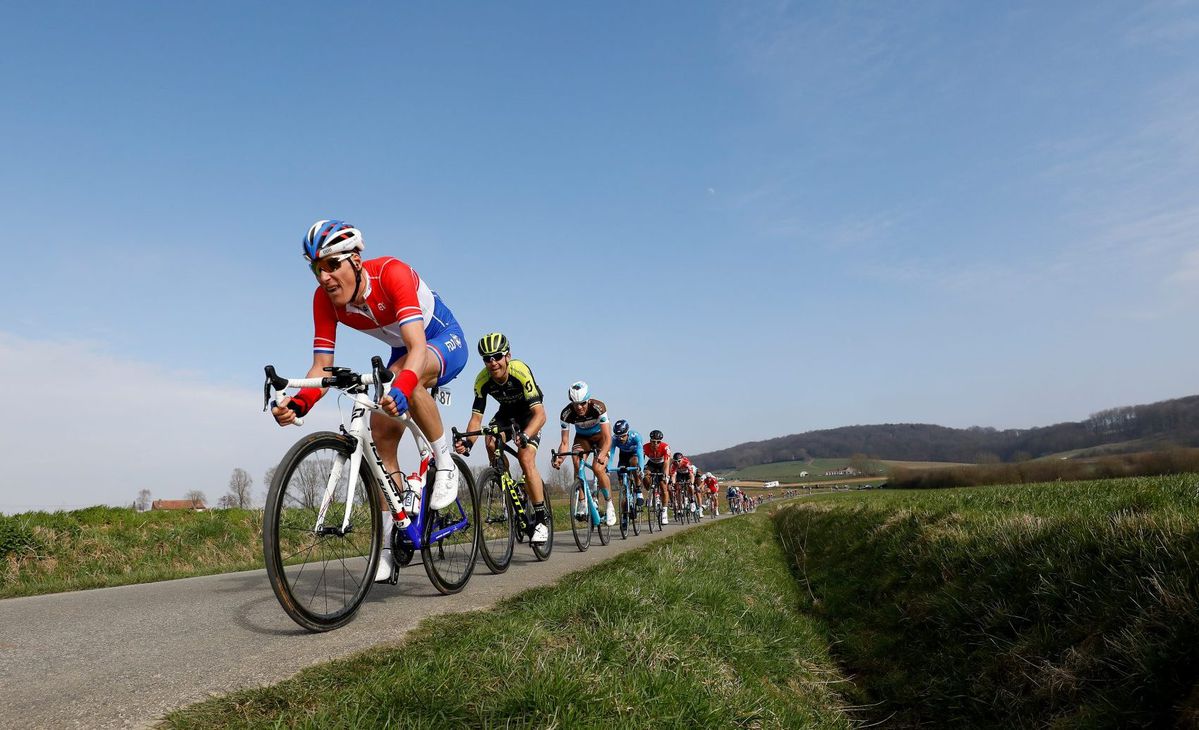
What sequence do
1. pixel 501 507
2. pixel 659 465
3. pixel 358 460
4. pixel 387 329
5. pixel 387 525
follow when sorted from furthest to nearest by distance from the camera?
1. pixel 659 465
2. pixel 501 507
3. pixel 387 329
4. pixel 387 525
5. pixel 358 460

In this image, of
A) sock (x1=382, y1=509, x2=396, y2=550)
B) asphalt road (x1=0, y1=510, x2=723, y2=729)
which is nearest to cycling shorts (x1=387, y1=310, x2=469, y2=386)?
sock (x1=382, y1=509, x2=396, y2=550)

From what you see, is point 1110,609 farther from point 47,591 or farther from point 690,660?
point 47,591

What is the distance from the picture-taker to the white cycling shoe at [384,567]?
4.79 metres

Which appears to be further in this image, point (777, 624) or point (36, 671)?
point (777, 624)

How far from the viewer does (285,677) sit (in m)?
3.02

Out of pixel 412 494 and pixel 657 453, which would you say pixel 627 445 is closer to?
pixel 657 453

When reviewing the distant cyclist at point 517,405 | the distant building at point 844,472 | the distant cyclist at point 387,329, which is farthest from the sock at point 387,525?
the distant building at point 844,472

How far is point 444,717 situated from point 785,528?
55.9ft

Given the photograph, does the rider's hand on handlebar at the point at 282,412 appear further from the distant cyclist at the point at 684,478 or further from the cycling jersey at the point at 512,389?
the distant cyclist at the point at 684,478

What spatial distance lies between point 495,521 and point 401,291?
335 centimetres

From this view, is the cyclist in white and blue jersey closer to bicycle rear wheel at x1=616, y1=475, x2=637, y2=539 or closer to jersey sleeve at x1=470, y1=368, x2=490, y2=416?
bicycle rear wheel at x1=616, y1=475, x2=637, y2=539

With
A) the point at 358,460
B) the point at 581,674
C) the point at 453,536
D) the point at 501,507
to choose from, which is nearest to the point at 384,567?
the point at 358,460

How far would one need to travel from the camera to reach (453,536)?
6.05 meters

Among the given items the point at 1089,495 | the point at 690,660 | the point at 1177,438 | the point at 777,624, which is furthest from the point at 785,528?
the point at 1177,438
